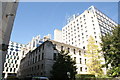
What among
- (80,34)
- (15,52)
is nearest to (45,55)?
(80,34)

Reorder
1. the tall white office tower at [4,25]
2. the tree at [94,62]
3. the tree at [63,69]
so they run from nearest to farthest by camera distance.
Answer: the tall white office tower at [4,25]
the tree at [63,69]
the tree at [94,62]

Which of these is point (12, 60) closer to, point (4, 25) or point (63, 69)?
point (63, 69)

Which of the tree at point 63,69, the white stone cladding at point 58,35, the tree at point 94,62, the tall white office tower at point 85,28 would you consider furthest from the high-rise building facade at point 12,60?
the tree at point 94,62

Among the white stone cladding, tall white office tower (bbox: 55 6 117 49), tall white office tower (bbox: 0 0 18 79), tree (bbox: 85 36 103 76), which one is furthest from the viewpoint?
the white stone cladding

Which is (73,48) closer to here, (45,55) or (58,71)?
(45,55)

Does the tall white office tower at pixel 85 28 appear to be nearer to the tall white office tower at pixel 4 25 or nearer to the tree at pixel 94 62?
the tree at pixel 94 62

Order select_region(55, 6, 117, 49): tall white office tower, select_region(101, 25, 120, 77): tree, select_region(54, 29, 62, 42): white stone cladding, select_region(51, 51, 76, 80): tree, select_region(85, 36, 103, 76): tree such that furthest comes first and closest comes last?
select_region(54, 29, 62, 42): white stone cladding, select_region(55, 6, 117, 49): tall white office tower, select_region(85, 36, 103, 76): tree, select_region(51, 51, 76, 80): tree, select_region(101, 25, 120, 77): tree

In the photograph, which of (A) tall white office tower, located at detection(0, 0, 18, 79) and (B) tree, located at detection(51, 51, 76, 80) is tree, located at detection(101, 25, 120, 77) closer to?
(B) tree, located at detection(51, 51, 76, 80)

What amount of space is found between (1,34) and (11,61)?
3248 inches

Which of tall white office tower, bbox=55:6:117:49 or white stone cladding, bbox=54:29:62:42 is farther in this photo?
white stone cladding, bbox=54:29:62:42

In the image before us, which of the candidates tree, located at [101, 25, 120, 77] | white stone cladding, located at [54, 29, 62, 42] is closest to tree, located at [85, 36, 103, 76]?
tree, located at [101, 25, 120, 77]

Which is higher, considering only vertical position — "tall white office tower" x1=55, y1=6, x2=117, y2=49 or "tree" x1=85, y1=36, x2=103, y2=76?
"tall white office tower" x1=55, y1=6, x2=117, y2=49

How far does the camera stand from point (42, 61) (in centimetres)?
3228

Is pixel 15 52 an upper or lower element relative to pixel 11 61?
upper
